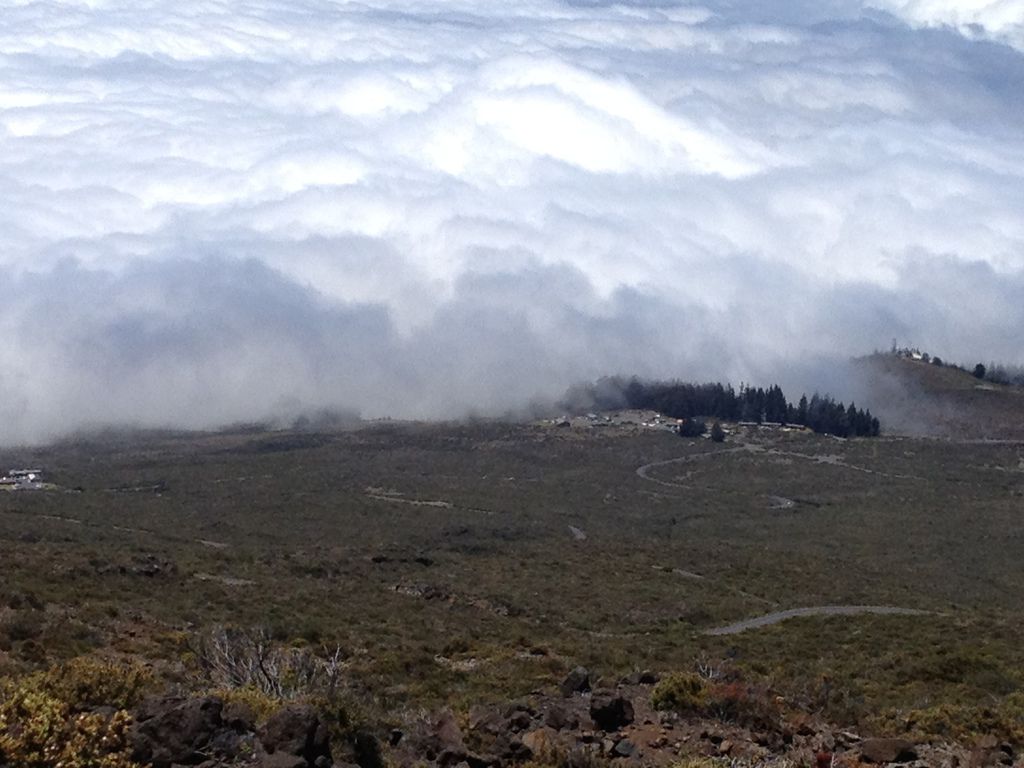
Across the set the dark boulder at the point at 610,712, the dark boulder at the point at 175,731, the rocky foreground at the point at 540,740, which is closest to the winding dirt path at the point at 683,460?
the rocky foreground at the point at 540,740

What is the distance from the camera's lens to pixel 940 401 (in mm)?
140375

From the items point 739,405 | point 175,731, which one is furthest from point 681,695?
point 739,405

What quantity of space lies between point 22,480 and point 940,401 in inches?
4026

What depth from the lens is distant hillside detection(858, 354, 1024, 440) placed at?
421 ft

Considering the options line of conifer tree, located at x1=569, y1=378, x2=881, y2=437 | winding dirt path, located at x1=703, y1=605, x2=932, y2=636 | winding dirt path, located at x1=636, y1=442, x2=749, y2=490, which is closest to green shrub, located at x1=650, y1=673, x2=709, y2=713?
winding dirt path, located at x1=703, y1=605, x2=932, y2=636

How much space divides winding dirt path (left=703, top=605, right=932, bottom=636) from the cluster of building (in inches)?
1799

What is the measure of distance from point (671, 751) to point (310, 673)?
488cm

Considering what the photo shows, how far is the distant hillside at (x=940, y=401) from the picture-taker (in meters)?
128

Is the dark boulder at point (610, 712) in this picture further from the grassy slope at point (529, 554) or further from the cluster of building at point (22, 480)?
the cluster of building at point (22, 480)

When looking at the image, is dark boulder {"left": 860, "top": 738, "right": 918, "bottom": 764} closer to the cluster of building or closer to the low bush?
the low bush

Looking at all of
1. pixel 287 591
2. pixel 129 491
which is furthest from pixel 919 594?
pixel 129 491

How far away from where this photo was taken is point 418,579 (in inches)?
1606

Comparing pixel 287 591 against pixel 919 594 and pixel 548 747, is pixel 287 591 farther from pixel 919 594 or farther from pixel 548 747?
pixel 919 594

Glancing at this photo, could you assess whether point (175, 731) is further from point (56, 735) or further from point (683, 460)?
point (683, 460)
